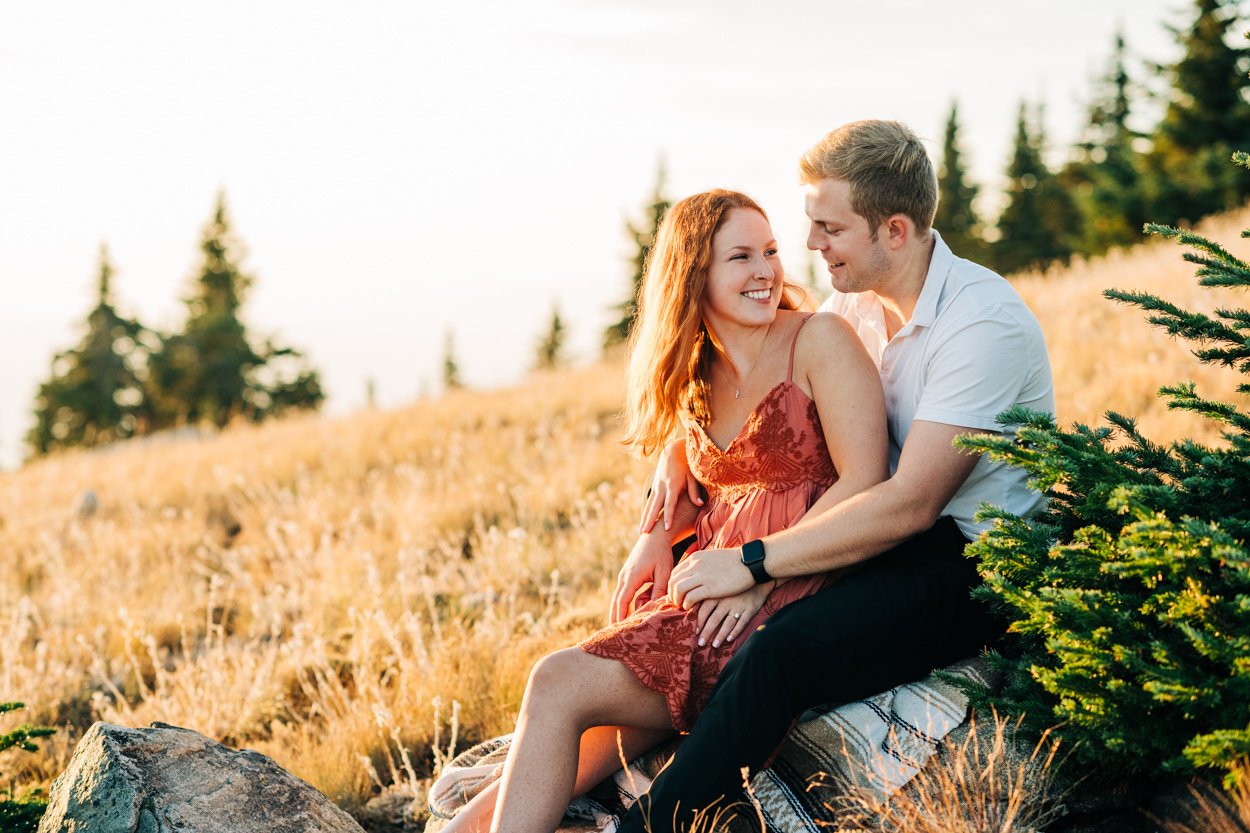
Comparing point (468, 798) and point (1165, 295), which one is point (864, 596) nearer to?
point (468, 798)

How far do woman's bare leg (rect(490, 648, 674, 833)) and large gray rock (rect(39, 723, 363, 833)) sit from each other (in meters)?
0.77

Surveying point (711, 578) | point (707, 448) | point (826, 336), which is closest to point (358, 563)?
point (707, 448)

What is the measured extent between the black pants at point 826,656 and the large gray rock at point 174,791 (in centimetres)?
121

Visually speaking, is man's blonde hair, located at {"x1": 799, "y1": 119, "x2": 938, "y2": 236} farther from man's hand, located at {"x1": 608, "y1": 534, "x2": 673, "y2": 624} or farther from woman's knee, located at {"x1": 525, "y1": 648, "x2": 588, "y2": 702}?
woman's knee, located at {"x1": 525, "y1": 648, "x2": 588, "y2": 702}

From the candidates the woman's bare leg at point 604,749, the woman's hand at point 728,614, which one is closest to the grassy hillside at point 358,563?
the woman's bare leg at point 604,749

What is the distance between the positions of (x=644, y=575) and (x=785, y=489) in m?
0.66

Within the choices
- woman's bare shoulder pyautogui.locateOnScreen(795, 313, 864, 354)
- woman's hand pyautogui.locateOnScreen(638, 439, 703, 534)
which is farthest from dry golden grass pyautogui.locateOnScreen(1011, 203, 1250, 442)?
woman's hand pyautogui.locateOnScreen(638, 439, 703, 534)

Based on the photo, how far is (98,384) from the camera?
3047 cm

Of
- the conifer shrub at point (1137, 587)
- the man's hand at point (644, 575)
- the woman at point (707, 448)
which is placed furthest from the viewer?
the man's hand at point (644, 575)

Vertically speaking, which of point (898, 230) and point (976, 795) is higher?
point (898, 230)

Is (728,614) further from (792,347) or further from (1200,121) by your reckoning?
(1200,121)

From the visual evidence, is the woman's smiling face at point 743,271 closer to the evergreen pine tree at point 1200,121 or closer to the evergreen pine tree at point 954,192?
the evergreen pine tree at point 1200,121

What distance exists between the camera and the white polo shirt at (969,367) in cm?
335

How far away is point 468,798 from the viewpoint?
353 centimetres
